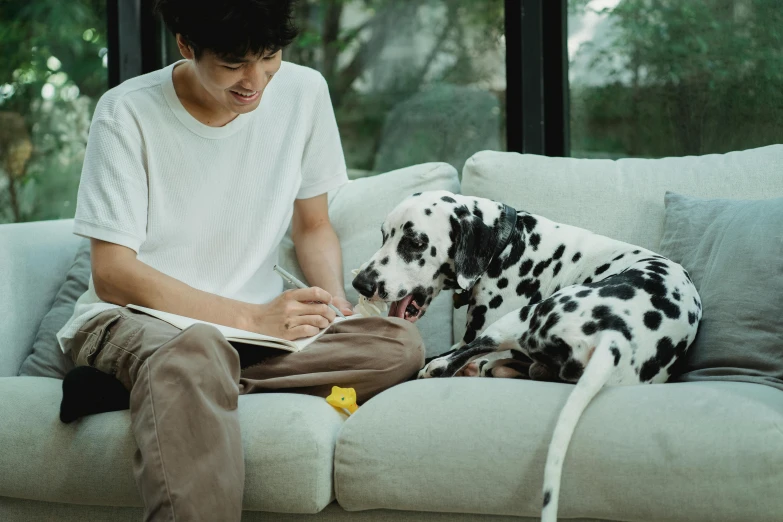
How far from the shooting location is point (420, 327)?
103 inches

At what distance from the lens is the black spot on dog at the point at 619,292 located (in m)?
1.98

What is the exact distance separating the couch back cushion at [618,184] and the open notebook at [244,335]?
70 centimetres

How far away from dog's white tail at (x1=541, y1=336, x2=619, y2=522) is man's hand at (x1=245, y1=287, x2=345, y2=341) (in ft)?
2.40

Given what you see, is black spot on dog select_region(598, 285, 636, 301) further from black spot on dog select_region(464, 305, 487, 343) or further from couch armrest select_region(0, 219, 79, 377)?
couch armrest select_region(0, 219, 79, 377)

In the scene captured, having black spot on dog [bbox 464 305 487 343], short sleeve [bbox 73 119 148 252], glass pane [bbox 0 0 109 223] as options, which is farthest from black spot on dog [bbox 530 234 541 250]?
glass pane [bbox 0 0 109 223]

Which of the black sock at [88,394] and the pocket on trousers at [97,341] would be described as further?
the pocket on trousers at [97,341]

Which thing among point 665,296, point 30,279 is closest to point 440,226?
point 665,296

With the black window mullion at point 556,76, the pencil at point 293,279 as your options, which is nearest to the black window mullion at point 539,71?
the black window mullion at point 556,76

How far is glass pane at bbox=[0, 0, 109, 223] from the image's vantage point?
153 inches

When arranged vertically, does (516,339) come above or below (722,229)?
below

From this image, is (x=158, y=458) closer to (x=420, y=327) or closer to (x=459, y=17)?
(x=420, y=327)

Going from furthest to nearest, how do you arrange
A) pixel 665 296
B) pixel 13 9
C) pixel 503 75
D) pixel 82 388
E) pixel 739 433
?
1. pixel 13 9
2. pixel 503 75
3. pixel 665 296
4. pixel 82 388
5. pixel 739 433

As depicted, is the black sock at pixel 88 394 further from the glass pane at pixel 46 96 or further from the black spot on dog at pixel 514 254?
the glass pane at pixel 46 96

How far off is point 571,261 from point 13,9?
3097 mm
